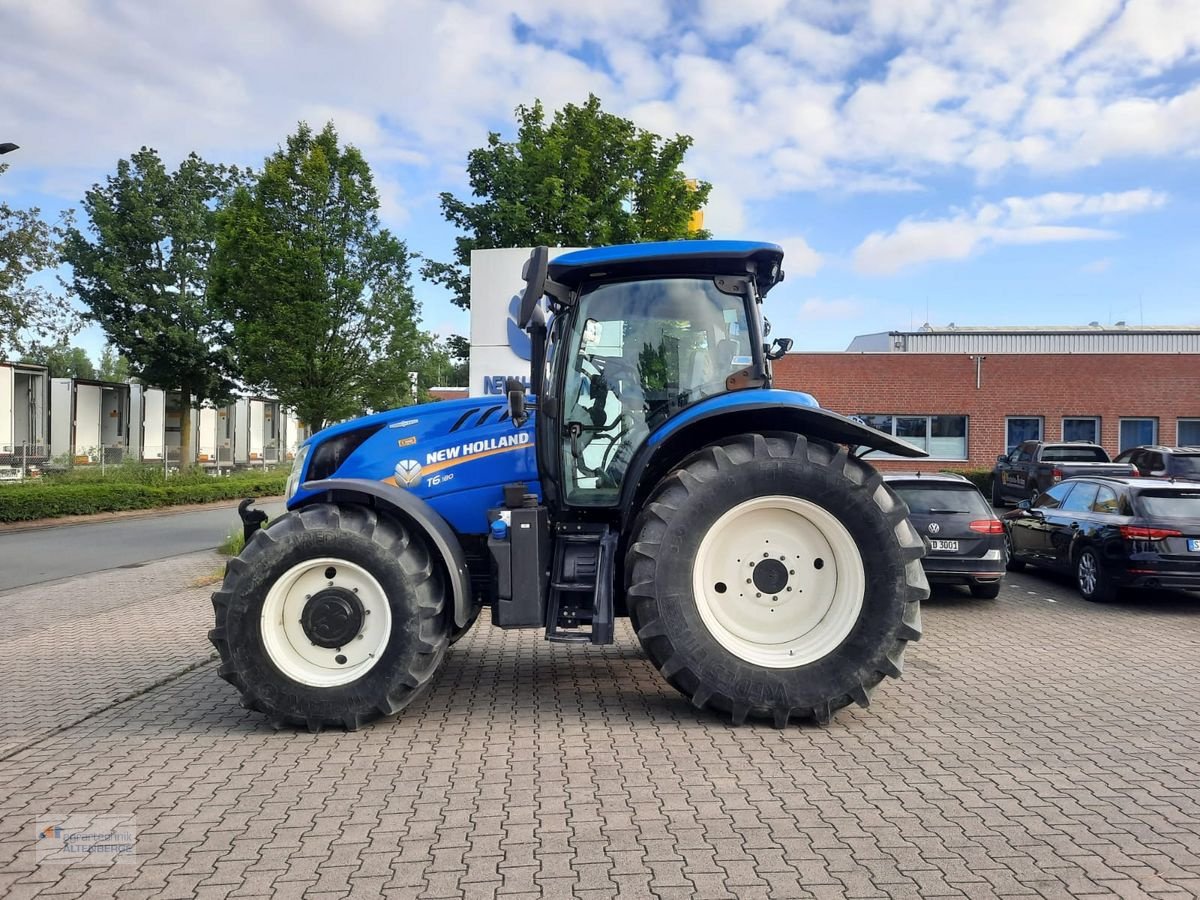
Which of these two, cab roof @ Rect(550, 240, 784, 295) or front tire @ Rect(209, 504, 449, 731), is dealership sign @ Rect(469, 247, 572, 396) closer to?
cab roof @ Rect(550, 240, 784, 295)

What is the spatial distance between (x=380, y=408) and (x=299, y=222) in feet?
14.4

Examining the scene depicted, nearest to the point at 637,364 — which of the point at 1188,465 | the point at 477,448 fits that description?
the point at 477,448

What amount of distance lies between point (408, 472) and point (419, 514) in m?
0.47

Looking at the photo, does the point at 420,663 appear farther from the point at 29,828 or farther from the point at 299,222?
the point at 299,222

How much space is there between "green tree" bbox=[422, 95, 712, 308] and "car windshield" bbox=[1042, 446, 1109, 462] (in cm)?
1038

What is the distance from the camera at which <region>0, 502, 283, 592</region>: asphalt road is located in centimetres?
1408

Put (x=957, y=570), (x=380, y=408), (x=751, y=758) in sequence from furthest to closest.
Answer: (x=380, y=408)
(x=957, y=570)
(x=751, y=758)

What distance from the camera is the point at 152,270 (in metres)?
31.1

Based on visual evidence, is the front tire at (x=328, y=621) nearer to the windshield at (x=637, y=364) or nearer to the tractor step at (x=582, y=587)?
the tractor step at (x=582, y=587)

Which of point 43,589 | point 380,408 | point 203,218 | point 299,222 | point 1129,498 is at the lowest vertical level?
point 43,589

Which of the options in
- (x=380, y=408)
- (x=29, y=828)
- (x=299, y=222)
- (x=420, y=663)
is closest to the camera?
(x=29, y=828)

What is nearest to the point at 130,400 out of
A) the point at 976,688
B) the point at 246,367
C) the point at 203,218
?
the point at 203,218

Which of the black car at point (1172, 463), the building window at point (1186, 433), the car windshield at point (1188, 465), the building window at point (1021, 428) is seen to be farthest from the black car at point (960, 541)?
the building window at point (1186, 433)

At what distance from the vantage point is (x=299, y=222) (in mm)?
17547
